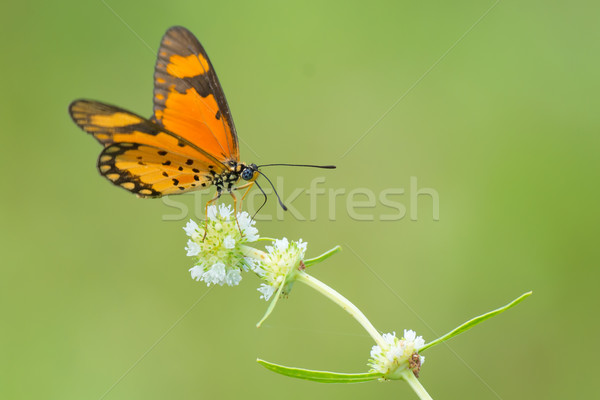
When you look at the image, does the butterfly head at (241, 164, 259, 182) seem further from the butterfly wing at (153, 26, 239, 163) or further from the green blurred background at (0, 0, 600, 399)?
the green blurred background at (0, 0, 600, 399)

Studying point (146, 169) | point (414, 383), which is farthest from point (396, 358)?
point (146, 169)

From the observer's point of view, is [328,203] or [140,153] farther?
[328,203]

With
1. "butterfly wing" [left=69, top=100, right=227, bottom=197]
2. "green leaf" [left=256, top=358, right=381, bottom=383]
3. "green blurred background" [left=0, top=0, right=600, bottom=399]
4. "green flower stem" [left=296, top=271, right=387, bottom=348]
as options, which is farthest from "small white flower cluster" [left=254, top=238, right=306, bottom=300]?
"green blurred background" [left=0, top=0, right=600, bottom=399]

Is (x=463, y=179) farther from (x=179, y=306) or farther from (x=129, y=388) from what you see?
(x=129, y=388)

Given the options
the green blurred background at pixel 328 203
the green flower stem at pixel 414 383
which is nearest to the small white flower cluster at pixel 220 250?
the green flower stem at pixel 414 383

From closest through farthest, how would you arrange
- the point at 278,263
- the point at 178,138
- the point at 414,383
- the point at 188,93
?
1. the point at 414,383
2. the point at 278,263
3. the point at 178,138
4. the point at 188,93

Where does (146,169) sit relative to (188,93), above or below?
below

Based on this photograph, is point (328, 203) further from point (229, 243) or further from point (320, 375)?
point (320, 375)

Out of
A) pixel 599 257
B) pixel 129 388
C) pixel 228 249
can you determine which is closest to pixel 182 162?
pixel 228 249
